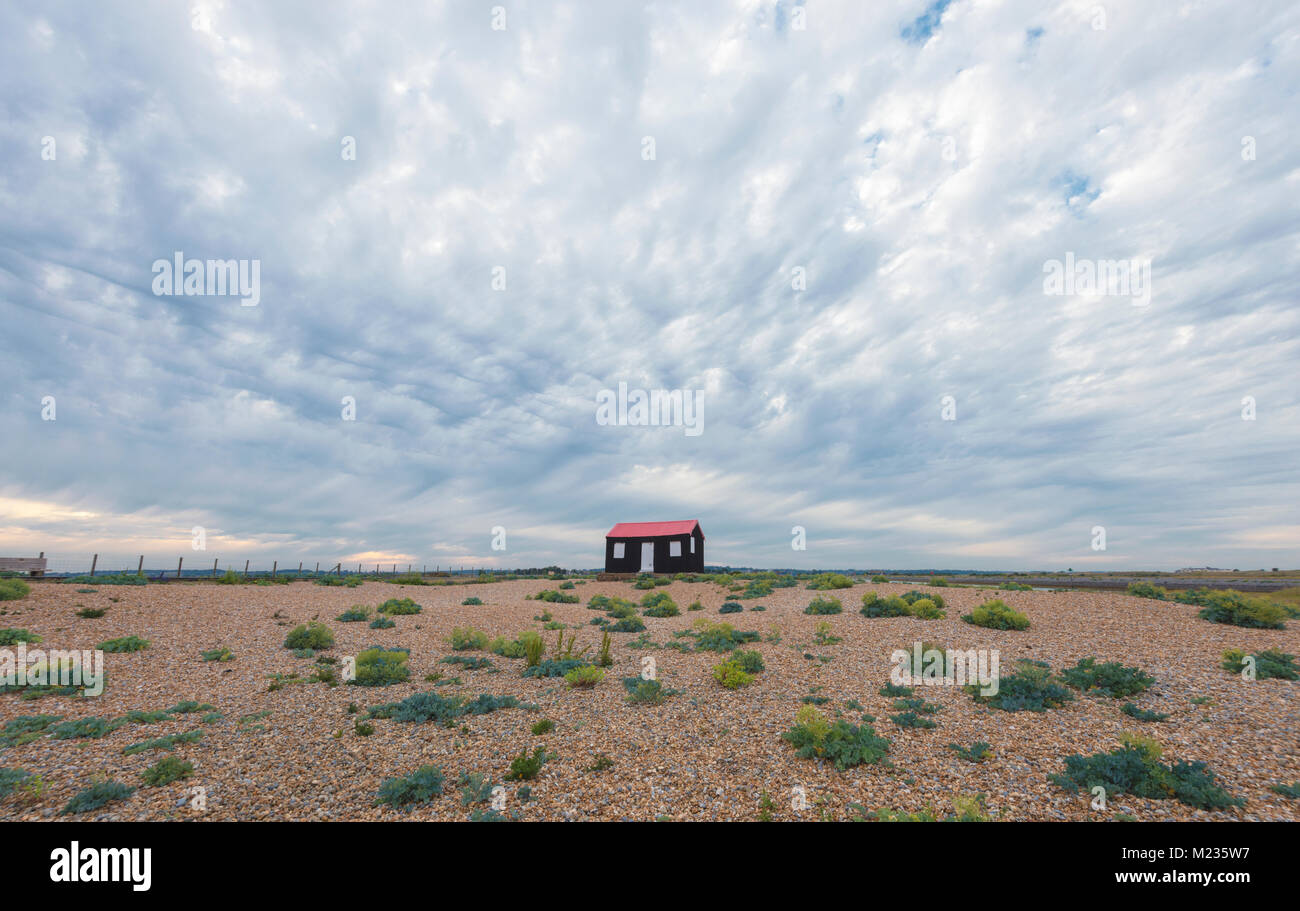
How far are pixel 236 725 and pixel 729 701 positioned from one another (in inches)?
383

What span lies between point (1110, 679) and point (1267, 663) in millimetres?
3743

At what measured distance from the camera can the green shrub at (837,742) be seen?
808cm

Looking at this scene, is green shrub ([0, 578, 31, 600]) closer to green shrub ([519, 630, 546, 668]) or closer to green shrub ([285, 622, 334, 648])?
green shrub ([285, 622, 334, 648])

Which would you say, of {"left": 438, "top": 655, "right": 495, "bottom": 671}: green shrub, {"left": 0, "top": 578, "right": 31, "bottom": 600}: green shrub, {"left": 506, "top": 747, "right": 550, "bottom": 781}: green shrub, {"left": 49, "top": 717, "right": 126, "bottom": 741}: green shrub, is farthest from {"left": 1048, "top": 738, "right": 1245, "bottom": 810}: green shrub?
{"left": 0, "top": 578, "right": 31, "bottom": 600}: green shrub

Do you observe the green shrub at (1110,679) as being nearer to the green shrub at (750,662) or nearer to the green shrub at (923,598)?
the green shrub at (750,662)

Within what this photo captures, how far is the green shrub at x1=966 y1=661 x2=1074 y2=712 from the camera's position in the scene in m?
10.1

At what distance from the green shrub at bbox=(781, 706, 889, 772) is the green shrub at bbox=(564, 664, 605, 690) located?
4.91m

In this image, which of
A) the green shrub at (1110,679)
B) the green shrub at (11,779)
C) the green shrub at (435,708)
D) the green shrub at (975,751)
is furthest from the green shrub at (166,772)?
the green shrub at (1110,679)

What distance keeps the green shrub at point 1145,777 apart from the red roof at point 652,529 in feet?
125

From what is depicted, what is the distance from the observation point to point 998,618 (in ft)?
54.2
